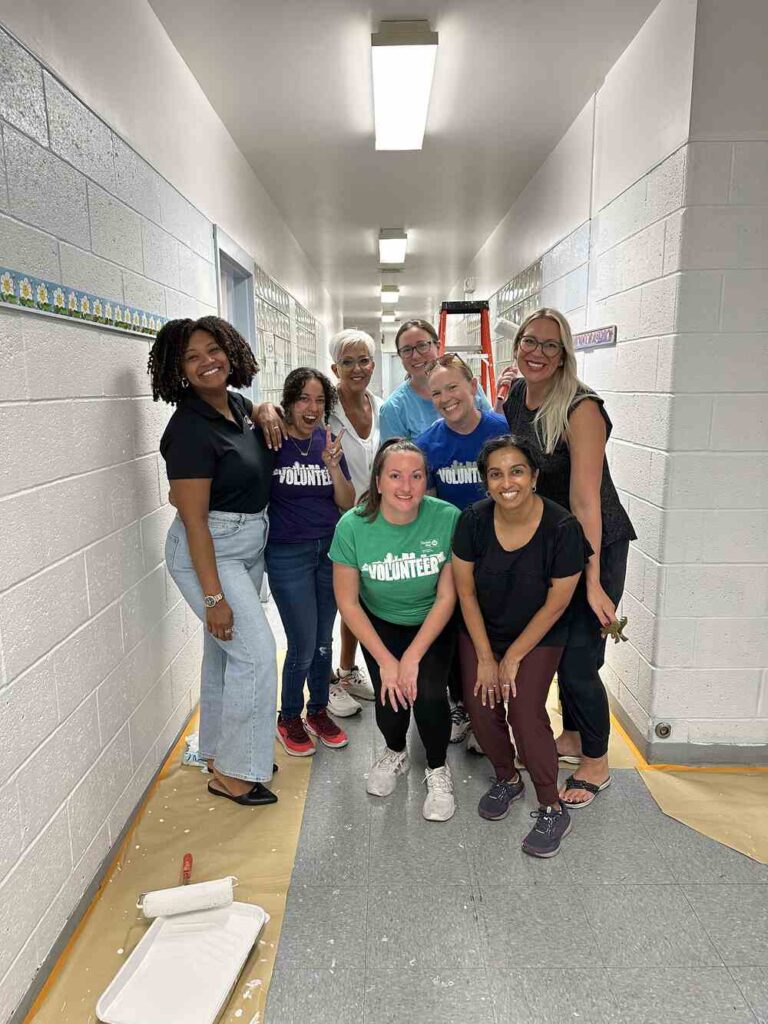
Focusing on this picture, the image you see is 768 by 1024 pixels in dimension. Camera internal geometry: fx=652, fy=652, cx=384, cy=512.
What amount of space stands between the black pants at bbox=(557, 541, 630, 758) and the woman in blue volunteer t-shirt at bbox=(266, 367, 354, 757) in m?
0.87

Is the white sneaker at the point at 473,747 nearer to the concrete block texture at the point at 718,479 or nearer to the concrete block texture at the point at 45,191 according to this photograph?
the concrete block texture at the point at 718,479

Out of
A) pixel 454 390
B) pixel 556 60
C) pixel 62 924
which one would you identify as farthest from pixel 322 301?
pixel 62 924

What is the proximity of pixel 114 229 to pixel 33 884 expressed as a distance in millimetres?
1728

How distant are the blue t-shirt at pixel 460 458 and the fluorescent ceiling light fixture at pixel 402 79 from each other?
144cm

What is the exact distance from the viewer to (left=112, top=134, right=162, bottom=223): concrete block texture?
77.0 inches

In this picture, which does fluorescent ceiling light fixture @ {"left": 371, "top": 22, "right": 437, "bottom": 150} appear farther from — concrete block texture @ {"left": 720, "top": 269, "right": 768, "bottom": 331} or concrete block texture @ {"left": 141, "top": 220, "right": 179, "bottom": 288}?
concrete block texture @ {"left": 720, "top": 269, "right": 768, "bottom": 331}

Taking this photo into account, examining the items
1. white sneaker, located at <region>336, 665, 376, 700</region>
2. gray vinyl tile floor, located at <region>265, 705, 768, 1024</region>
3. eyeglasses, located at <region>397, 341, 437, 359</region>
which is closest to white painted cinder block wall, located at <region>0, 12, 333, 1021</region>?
gray vinyl tile floor, located at <region>265, 705, 768, 1024</region>

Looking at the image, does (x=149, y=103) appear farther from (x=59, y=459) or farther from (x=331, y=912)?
(x=331, y=912)

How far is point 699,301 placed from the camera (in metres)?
2.11

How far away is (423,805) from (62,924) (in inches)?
42.0

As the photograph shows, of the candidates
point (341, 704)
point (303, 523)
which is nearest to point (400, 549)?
point (303, 523)

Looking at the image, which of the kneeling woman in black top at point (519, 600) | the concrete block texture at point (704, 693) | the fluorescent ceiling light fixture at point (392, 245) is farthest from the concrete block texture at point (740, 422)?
the fluorescent ceiling light fixture at point (392, 245)

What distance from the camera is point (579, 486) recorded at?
1.97 metres

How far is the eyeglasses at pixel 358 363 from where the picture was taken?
Answer: 2516mm
